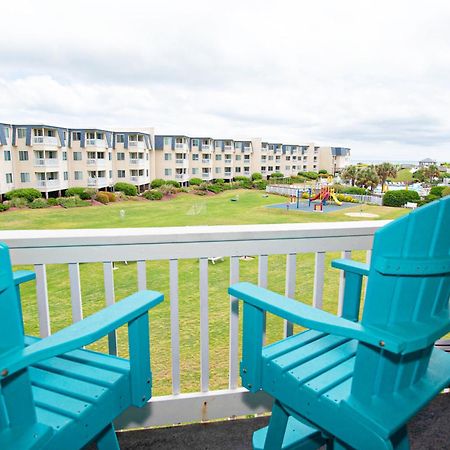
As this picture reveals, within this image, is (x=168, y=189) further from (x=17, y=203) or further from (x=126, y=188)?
(x=17, y=203)

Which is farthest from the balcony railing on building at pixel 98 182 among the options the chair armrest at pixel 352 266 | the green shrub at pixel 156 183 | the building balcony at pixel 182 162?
the chair armrest at pixel 352 266

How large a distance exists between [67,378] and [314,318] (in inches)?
23.1

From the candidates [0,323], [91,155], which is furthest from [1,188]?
[91,155]

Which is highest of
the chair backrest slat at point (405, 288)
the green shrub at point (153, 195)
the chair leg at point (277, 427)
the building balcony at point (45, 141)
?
the building balcony at point (45, 141)

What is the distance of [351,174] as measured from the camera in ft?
104

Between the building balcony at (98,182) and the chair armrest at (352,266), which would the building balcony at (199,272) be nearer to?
the chair armrest at (352,266)

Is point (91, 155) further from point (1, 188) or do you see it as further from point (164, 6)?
point (164, 6)

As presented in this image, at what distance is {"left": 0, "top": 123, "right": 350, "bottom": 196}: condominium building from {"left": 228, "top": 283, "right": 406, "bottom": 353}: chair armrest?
608 inches

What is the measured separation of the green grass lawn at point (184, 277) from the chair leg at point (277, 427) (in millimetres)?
407

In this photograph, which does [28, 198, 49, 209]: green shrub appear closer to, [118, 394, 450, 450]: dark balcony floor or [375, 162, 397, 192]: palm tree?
[118, 394, 450, 450]: dark balcony floor

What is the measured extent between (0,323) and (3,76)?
14.3ft

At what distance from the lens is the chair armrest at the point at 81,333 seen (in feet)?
1.84

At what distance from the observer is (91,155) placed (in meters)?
24.2

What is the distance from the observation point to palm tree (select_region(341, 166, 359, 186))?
103 feet
